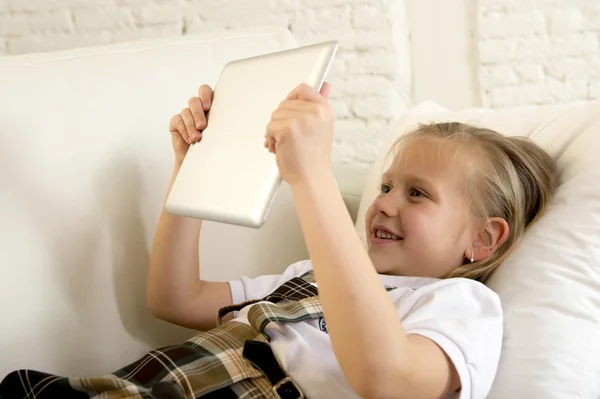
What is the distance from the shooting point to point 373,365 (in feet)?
2.03

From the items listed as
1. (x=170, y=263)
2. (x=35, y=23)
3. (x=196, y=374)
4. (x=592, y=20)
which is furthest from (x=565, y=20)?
(x=35, y=23)

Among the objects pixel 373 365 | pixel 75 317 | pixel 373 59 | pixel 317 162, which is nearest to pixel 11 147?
pixel 75 317

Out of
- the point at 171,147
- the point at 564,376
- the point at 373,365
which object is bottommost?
the point at 564,376

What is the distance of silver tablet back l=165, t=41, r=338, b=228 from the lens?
0.71 meters

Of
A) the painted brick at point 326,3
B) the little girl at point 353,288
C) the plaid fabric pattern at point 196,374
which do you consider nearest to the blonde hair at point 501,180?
the little girl at point 353,288

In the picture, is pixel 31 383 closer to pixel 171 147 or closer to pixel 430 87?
pixel 171 147

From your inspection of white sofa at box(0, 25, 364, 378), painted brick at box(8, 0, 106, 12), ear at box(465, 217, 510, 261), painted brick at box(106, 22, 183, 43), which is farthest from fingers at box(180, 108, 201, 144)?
painted brick at box(8, 0, 106, 12)

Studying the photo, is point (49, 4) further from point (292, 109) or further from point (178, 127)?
point (292, 109)

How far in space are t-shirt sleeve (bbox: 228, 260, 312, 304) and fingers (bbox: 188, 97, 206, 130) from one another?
0.25m

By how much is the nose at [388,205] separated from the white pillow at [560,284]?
16 centimetres

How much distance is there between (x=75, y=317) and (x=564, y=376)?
574mm

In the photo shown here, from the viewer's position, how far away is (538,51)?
162 cm

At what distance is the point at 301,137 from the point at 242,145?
5.5 inches

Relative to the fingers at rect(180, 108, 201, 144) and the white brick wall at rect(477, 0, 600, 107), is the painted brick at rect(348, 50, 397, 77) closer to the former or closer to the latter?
the white brick wall at rect(477, 0, 600, 107)
